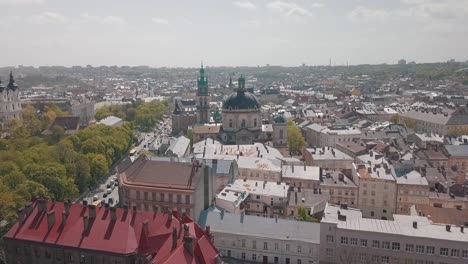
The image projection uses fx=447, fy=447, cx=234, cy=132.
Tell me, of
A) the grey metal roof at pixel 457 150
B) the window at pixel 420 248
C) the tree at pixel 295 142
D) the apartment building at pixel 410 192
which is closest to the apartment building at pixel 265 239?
the window at pixel 420 248

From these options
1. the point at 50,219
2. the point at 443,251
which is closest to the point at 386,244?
the point at 443,251

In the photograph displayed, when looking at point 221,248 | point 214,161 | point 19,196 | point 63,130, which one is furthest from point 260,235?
point 63,130

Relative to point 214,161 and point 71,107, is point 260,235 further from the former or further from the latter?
point 71,107

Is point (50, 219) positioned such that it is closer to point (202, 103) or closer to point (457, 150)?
point (457, 150)

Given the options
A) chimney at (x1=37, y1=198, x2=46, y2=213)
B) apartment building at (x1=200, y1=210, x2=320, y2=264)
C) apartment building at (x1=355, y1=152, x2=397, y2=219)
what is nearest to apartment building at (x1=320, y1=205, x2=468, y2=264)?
apartment building at (x1=200, y1=210, x2=320, y2=264)

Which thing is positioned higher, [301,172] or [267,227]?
[301,172]

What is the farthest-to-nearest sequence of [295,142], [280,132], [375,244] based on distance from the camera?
[295,142] → [280,132] → [375,244]

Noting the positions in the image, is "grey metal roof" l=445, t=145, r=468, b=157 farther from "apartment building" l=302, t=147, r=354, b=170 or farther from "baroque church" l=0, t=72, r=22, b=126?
"baroque church" l=0, t=72, r=22, b=126
